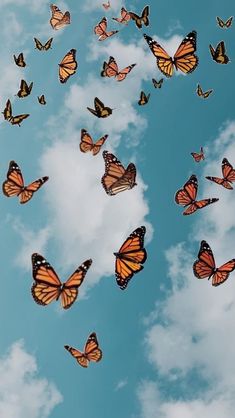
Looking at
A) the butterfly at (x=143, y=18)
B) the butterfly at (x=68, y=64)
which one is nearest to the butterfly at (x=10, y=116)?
the butterfly at (x=68, y=64)

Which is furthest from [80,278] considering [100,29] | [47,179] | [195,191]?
[100,29]

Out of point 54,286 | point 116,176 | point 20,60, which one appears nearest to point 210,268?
point 116,176

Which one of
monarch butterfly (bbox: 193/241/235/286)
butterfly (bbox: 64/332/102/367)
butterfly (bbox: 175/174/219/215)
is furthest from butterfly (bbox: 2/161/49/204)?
monarch butterfly (bbox: 193/241/235/286)

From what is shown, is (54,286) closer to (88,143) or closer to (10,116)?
(88,143)

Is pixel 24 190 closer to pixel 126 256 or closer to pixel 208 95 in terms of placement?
pixel 126 256

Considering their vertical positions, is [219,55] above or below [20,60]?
below

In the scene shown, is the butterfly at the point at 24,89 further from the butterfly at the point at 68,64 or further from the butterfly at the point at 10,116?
the butterfly at the point at 68,64

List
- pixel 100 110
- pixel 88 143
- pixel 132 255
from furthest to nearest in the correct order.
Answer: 1. pixel 88 143
2. pixel 100 110
3. pixel 132 255
